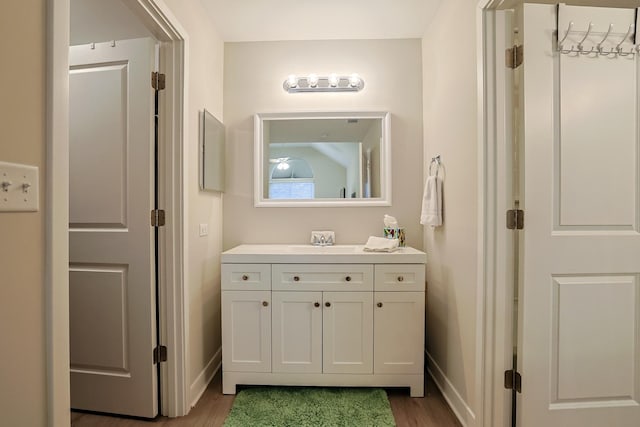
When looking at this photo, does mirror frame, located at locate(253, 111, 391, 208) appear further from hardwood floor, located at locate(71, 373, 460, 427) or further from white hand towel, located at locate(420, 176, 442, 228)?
hardwood floor, located at locate(71, 373, 460, 427)

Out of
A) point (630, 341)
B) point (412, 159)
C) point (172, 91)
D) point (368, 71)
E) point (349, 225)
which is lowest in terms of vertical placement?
point (630, 341)

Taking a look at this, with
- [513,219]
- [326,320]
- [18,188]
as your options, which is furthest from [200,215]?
[513,219]

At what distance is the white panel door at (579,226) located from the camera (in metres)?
1.30

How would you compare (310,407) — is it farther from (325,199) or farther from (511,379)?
(325,199)

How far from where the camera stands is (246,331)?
1813 mm

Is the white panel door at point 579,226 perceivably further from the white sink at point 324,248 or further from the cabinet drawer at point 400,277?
the white sink at point 324,248

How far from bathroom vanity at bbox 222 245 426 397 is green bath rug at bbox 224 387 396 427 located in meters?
0.07

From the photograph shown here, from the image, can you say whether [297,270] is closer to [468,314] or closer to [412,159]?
[468,314]

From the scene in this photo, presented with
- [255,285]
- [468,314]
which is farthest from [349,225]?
[468,314]

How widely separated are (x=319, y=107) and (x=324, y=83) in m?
0.18

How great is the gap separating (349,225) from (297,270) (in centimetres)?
66

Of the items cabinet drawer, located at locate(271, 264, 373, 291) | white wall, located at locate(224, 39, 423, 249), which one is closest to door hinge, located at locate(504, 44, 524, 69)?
white wall, located at locate(224, 39, 423, 249)

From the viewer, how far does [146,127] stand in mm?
1570

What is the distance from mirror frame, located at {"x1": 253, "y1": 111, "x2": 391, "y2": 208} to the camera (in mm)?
2258
